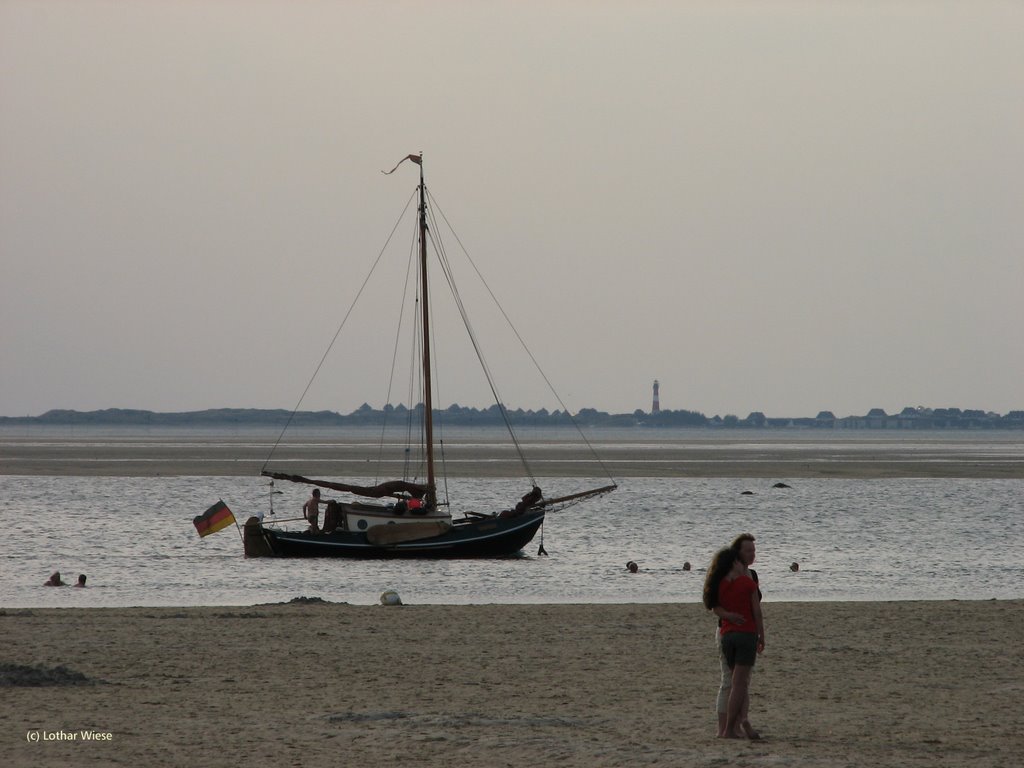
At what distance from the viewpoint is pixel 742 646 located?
11078mm

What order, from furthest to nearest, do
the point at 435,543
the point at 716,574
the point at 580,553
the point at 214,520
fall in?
1. the point at 435,543
2. the point at 580,553
3. the point at 214,520
4. the point at 716,574

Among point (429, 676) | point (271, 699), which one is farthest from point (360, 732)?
point (429, 676)

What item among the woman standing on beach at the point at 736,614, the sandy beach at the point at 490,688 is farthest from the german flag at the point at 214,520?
the woman standing on beach at the point at 736,614

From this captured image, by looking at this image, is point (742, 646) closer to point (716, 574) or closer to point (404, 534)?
point (716, 574)

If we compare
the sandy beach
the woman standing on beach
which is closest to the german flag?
the sandy beach

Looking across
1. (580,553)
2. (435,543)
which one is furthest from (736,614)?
(435,543)

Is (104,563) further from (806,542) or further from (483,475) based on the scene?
(483,475)

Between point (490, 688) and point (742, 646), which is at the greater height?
point (742, 646)

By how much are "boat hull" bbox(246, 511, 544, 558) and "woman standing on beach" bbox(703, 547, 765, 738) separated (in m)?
24.6

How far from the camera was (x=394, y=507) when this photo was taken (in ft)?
121

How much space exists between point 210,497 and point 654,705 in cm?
4857

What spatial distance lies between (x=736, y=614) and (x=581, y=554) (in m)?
24.0

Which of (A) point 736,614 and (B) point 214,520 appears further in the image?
(B) point 214,520

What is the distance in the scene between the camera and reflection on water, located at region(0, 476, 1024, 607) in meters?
25.4
